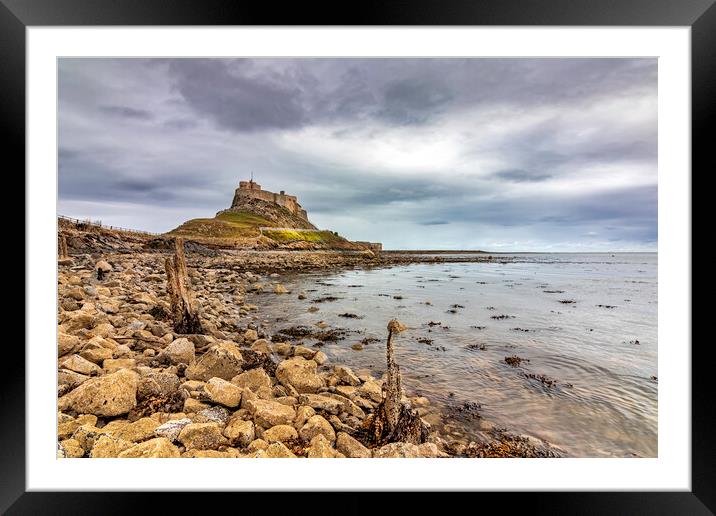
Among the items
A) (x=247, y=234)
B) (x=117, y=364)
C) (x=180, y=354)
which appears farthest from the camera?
(x=247, y=234)

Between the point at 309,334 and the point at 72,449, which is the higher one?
the point at 72,449

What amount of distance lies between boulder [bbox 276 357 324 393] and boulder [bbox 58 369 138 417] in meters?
1.50

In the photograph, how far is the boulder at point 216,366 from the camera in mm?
3264

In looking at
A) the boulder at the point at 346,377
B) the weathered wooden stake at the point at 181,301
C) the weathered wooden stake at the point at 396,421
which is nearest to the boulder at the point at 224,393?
the weathered wooden stake at the point at 396,421

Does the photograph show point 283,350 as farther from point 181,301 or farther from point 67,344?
point 67,344

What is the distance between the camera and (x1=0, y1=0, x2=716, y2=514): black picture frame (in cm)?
148

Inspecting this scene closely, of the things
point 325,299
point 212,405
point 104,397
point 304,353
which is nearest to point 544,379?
point 304,353

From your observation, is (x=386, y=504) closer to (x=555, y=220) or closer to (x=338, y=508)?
(x=338, y=508)

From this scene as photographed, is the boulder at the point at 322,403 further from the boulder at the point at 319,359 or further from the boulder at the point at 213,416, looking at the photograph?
the boulder at the point at 319,359

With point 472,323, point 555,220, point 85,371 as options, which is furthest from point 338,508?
point 555,220

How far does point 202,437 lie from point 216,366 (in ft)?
4.20

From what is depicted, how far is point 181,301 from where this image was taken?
5.12 meters

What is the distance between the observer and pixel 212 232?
43.4m
